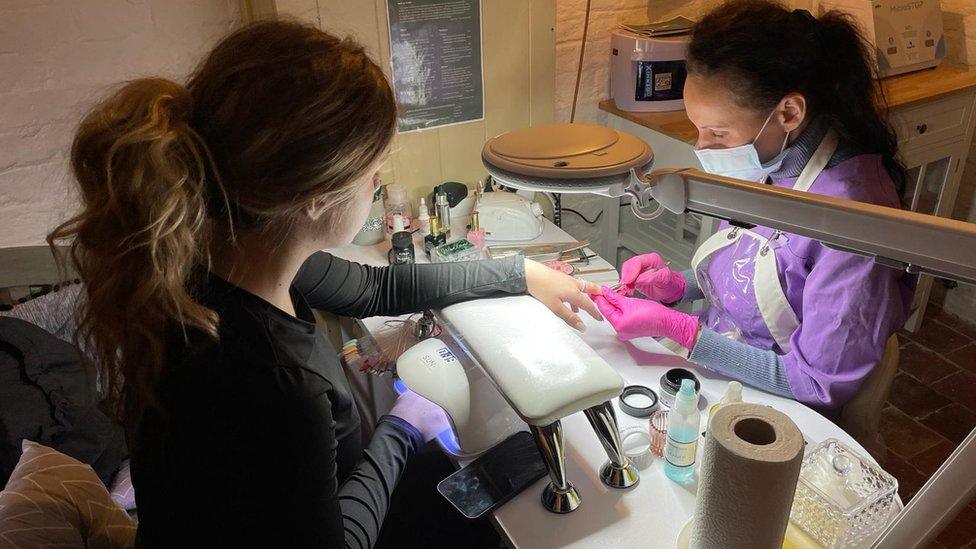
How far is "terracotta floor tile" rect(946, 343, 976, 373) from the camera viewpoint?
2598 mm

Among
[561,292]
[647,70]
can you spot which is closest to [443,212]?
[561,292]

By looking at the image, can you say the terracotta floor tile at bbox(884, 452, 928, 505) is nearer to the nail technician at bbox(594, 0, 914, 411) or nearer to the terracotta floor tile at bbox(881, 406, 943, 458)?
the terracotta floor tile at bbox(881, 406, 943, 458)

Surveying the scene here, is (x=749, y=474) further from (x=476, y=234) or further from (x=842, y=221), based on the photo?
(x=476, y=234)

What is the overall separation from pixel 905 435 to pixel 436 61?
195 centimetres

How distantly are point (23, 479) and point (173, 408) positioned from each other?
513mm

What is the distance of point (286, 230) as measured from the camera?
963mm

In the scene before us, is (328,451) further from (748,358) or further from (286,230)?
(748,358)

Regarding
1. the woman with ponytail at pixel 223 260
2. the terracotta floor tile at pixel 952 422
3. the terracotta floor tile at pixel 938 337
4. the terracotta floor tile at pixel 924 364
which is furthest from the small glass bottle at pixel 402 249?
the terracotta floor tile at pixel 938 337

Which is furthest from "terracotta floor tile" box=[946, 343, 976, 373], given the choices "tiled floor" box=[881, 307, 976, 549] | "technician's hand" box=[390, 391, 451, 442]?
"technician's hand" box=[390, 391, 451, 442]

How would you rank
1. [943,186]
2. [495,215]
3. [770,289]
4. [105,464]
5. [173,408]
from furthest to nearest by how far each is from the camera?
[943,186] → [495,215] → [105,464] → [770,289] → [173,408]

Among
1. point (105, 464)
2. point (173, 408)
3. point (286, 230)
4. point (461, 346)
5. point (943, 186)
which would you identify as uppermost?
point (286, 230)

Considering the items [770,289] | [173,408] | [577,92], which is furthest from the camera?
[577,92]

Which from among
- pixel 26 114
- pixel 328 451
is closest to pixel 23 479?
pixel 328 451

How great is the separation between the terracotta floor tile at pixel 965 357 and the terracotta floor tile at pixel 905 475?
2.17 ft
